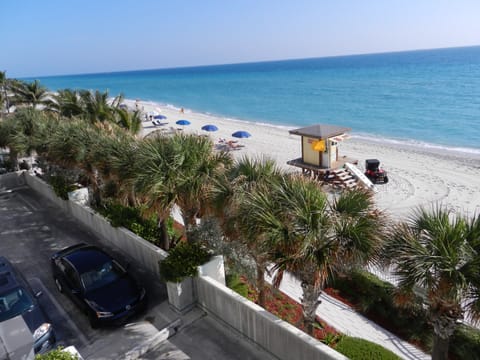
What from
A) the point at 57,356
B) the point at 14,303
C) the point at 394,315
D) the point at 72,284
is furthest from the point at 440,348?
the point at 14,303

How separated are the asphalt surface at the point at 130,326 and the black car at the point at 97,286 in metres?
0.32

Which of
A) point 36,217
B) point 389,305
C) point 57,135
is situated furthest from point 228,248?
point 36,217

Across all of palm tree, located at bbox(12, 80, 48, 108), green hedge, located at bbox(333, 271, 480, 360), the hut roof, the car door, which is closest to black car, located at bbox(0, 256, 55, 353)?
the car door

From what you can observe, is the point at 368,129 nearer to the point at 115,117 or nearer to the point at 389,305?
the point at 115,117

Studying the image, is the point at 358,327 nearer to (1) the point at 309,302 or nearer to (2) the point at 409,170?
(1) the point at 309,302

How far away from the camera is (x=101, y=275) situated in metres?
9.77

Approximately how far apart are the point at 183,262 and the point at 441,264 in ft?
18.7

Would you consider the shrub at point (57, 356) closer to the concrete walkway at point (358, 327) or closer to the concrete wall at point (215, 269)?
the concrete wall at point (215, 269)

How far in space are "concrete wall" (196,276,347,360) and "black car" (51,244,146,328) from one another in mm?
1752

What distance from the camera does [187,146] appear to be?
1023cm

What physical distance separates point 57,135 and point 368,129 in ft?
123

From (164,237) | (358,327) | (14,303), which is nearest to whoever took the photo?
(14,303)

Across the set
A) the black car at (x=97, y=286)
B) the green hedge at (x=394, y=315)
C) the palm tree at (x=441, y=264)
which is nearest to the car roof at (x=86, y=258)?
the black car at (x=97, y=286)

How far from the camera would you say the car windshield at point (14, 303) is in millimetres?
8523
